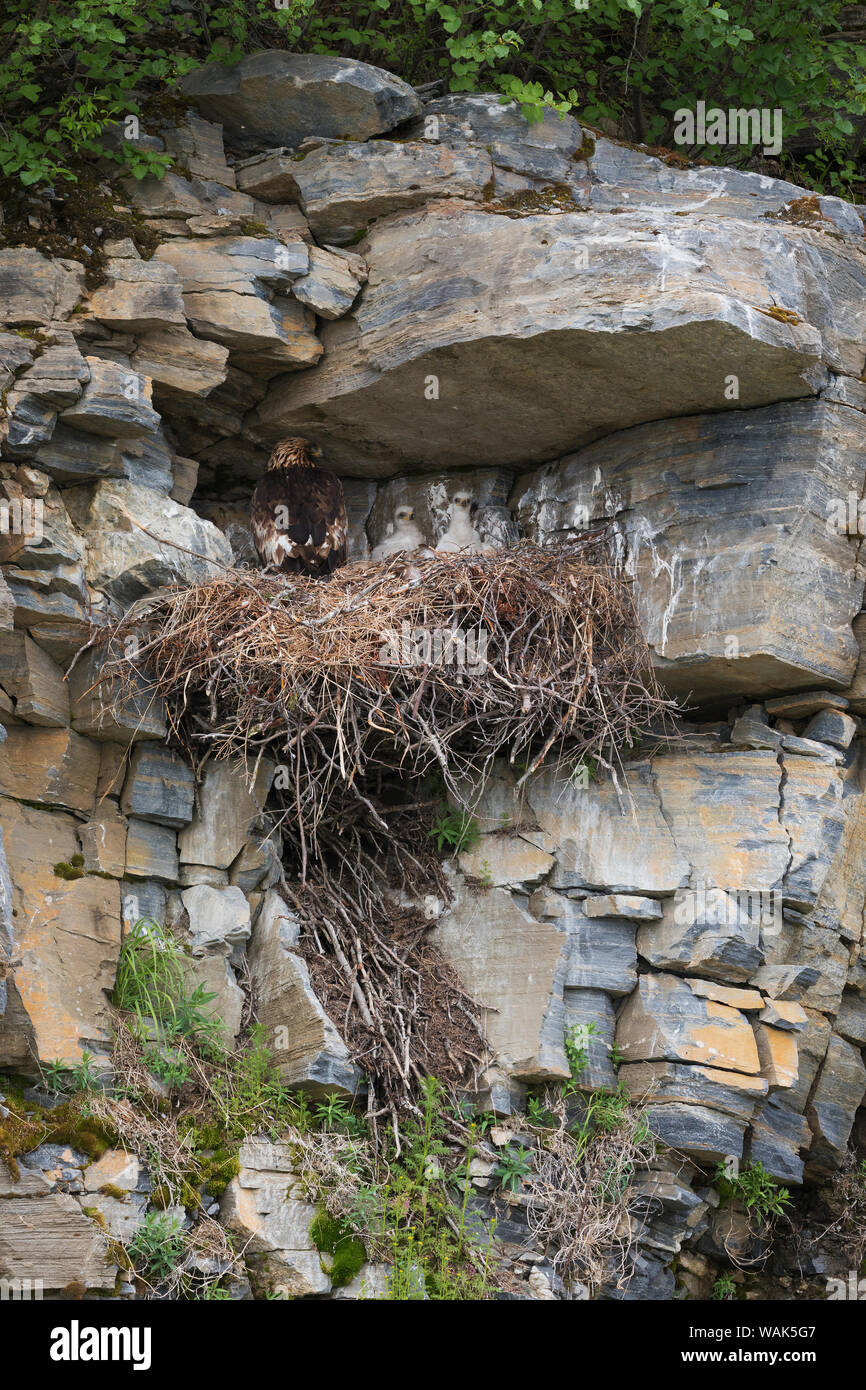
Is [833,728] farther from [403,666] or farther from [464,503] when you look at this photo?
[464,503]

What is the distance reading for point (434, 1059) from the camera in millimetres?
6289

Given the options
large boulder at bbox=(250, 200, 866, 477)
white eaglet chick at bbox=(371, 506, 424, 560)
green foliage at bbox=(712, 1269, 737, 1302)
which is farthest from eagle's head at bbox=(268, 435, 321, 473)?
green foliage at bbox=(712, 1269, 737, 1302)

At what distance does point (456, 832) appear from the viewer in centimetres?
686

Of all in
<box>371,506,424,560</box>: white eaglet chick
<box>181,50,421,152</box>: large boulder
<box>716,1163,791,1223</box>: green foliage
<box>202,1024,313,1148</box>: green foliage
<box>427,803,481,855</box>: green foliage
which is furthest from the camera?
<box>371,506,424,560</box>: white eaglet chick

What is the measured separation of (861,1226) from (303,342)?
5230mm

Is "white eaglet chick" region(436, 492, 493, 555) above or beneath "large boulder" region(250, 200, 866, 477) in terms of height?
beneath

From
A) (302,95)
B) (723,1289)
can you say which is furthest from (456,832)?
(302,95)

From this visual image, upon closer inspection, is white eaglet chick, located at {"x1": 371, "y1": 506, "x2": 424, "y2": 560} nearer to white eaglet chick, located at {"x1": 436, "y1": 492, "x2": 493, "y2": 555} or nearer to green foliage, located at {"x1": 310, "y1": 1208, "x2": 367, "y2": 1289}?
white eaglet chick, located at {"x1": 436, "y1": 492, "x2": 493, "y2": 555}

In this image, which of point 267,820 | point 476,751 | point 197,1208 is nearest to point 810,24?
point 476,751

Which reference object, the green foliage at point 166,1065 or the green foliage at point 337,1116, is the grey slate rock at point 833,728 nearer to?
the green foliage at point 337,1116

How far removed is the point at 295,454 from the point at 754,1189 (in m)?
4.28

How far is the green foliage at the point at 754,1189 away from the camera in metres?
6.31

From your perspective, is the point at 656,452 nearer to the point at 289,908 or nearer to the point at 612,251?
the point at 612,251

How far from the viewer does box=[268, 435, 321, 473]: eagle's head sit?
7312mm
